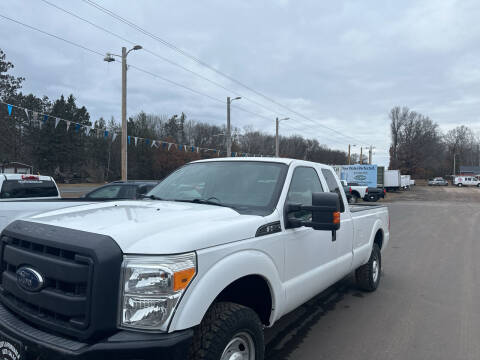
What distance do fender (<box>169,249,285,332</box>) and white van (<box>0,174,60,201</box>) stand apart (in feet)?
17.5

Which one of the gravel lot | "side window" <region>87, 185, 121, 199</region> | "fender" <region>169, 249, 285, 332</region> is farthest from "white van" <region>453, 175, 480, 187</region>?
"fender" <region>169, 249, 285, 332</region>

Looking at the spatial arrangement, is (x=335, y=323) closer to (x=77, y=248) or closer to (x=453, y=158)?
(x=77, y=248)

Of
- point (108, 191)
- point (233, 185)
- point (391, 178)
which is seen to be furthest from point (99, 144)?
point (233, 185)

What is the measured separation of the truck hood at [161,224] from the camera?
2076mm

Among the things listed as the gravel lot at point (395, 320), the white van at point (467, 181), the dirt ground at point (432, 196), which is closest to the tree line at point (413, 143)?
the white van at point (467, 181)

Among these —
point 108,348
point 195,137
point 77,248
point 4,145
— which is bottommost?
point 108,348

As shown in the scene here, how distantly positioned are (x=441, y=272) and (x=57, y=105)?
55.1m

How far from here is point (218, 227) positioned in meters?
2.39

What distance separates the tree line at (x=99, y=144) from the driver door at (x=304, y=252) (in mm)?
38509

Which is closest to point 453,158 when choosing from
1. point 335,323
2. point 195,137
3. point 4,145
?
point 195,137

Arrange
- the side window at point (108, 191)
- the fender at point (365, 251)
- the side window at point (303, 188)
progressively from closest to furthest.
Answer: the side window at point (303, 188) → the fender at point (365, 251) → the side window at point (108, 191)

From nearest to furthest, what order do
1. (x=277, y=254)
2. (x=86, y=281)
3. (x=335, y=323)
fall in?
(x=86, y=281), (x=277, y=254), (x=335, y=323)

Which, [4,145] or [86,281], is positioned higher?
[4,145]

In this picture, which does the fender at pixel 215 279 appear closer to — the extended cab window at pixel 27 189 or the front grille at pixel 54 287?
the front grille at pixel 54 287
